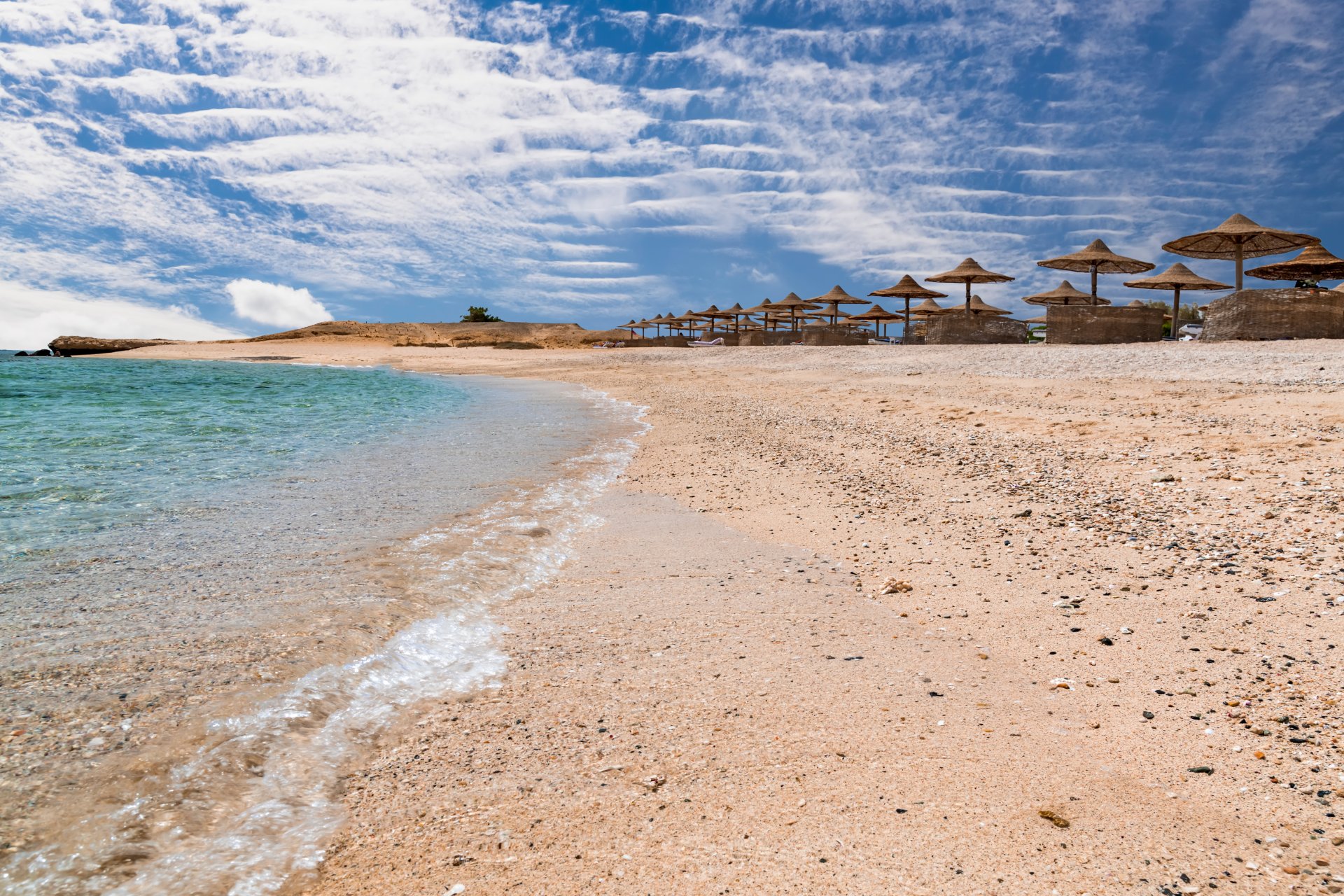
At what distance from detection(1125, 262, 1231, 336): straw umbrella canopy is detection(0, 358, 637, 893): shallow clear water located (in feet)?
75.9

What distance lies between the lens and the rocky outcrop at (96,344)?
6431cm

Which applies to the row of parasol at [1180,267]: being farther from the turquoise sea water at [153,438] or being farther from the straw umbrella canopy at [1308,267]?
the turquoise sea water at [153,438]

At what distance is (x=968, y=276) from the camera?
25953 mm

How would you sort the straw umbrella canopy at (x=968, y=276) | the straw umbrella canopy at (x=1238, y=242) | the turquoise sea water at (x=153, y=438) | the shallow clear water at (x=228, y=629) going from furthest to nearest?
1. the straw umbrella canopy at (x=968, y=276)
2. the straw umbrella canopy at (x=1238, y=242)
3. the turquoise sea water at (x=153, y=438)
4. the shallow clear water at (x=228, y=629)

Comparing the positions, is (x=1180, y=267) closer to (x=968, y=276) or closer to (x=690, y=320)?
(x=968, y=276)

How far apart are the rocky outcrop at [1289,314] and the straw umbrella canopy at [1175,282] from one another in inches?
341

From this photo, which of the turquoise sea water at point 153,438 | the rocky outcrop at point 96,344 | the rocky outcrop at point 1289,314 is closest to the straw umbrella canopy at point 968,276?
the rocky outcrop at point 1289,314

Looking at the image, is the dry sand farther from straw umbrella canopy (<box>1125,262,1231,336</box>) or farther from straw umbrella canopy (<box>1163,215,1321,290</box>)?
straw umbrella canopy (<box>1125,262,1231,336</box>)

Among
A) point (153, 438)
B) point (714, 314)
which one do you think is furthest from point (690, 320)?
point (153, 438)

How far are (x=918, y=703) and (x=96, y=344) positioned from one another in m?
82.7

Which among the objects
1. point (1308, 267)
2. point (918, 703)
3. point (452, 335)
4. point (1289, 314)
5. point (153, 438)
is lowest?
point (918, 703)

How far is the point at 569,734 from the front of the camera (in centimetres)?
246

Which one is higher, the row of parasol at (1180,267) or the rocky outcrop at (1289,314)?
the row of parasol at (1180,267)

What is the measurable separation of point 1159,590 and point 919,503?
6.96 feet
